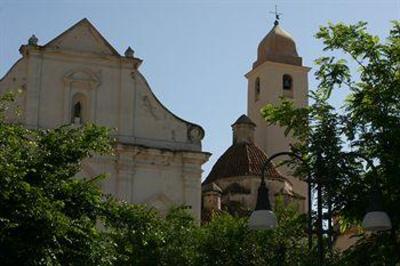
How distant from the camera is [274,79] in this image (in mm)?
49750

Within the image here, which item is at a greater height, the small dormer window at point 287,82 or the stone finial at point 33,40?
the small dormer window at point 287,82

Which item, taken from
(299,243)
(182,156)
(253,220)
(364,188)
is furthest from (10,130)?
(182,156)

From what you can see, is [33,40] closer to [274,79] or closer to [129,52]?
[129,52]

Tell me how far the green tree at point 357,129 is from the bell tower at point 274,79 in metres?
31.4

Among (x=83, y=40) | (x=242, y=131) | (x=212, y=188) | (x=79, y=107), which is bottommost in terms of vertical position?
(x=212, y=188)

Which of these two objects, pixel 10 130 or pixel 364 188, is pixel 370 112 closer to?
pixel 364 188

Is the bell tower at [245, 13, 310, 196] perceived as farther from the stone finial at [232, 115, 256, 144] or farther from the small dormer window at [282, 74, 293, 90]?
the stone finial at [232, 115, 256, 144]

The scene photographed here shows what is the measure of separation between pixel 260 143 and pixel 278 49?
6551mm

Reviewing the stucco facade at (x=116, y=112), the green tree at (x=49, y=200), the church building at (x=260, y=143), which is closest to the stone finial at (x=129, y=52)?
the stucco facade at (x=116, y=112)

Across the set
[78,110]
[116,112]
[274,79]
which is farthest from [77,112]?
[274,79]

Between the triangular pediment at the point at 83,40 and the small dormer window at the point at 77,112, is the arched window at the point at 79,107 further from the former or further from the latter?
the triangular pediment at the point at 83,40

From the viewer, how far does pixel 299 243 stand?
75.0 feet

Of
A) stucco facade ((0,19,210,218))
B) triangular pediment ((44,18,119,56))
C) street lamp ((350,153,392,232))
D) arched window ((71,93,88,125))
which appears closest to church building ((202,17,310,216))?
stucco facade ((0,19,210,218))

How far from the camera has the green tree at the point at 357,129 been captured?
1462cm
